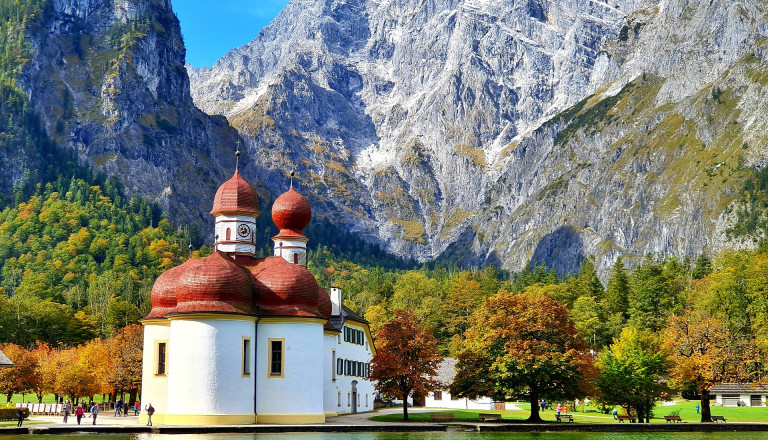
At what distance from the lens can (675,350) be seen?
2739 inches

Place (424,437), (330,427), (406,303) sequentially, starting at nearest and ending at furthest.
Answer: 1. (424,437)
2. (330,427)
3. (406,303)

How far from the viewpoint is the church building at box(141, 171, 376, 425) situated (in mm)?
62625

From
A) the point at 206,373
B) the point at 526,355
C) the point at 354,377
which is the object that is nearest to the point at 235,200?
the point at 206,373

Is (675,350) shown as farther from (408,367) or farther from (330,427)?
(330,427)

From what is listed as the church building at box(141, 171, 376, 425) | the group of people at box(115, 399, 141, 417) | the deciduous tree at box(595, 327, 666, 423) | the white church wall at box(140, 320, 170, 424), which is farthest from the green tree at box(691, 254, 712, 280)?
the white church wall at box(140, 320, 170, 424)

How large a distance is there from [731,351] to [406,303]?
10253cm

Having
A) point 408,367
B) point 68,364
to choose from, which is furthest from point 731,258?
point 68,364

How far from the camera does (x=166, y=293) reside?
233ft

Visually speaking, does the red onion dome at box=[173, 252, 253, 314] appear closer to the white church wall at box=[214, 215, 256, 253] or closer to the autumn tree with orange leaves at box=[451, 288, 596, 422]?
the white church wall at box=[214, 215, 256, 253]

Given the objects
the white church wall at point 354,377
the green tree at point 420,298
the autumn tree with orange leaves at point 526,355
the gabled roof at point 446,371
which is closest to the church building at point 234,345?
the autumn tree with orange leaves at point 526,355

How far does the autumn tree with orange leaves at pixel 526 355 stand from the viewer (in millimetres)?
67875

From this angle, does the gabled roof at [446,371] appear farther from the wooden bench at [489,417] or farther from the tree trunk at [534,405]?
the tree trunk at [534,405]

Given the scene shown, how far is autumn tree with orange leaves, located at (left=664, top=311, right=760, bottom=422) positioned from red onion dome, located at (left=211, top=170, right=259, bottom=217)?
34893 millimetres

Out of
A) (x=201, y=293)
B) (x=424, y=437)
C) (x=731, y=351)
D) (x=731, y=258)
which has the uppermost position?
(x=731, y=258)
